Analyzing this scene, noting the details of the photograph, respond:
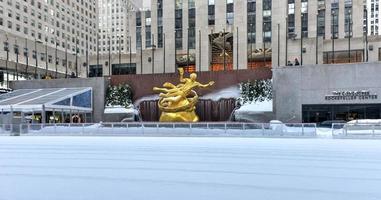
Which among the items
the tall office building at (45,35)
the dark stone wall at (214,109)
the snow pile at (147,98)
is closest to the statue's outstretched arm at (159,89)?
the snow pile at (147,98)

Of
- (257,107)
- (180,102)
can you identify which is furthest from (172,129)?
(257,107)

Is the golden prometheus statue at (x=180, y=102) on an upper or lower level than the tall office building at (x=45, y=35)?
lower

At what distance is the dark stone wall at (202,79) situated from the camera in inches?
1280

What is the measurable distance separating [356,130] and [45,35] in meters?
77.5

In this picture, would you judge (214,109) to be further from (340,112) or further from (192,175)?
(192,175)

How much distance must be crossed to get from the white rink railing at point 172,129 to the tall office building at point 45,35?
27.4 meters

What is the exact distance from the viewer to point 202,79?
109ft

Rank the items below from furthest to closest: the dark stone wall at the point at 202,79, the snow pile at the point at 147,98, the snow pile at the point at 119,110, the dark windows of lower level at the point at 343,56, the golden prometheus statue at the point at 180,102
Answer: the dark windows of lower level at the point at 343,56
the snow pile at the point at 119,110
the snow pile at the point at 147,98
the dark stone wall at the point at 202,79
the golden prometheus statue at the point at 180,102

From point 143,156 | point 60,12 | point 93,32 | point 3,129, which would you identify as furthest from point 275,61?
point 93,32

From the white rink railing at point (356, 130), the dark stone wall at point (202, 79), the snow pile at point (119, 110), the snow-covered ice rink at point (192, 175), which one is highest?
the dark stone wall at point (202, 79)

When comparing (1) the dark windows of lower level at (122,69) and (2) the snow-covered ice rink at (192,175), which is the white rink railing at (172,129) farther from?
(1) the dark windows of lower level at (122,69)

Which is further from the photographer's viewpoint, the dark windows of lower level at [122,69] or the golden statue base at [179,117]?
the dark windows of lower level at [122,69]

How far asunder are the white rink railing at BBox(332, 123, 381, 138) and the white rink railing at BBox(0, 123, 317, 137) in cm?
115

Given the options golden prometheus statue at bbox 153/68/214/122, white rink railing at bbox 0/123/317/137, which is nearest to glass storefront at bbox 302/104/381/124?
golden prometheus statue at bbox 153/68/214/122
